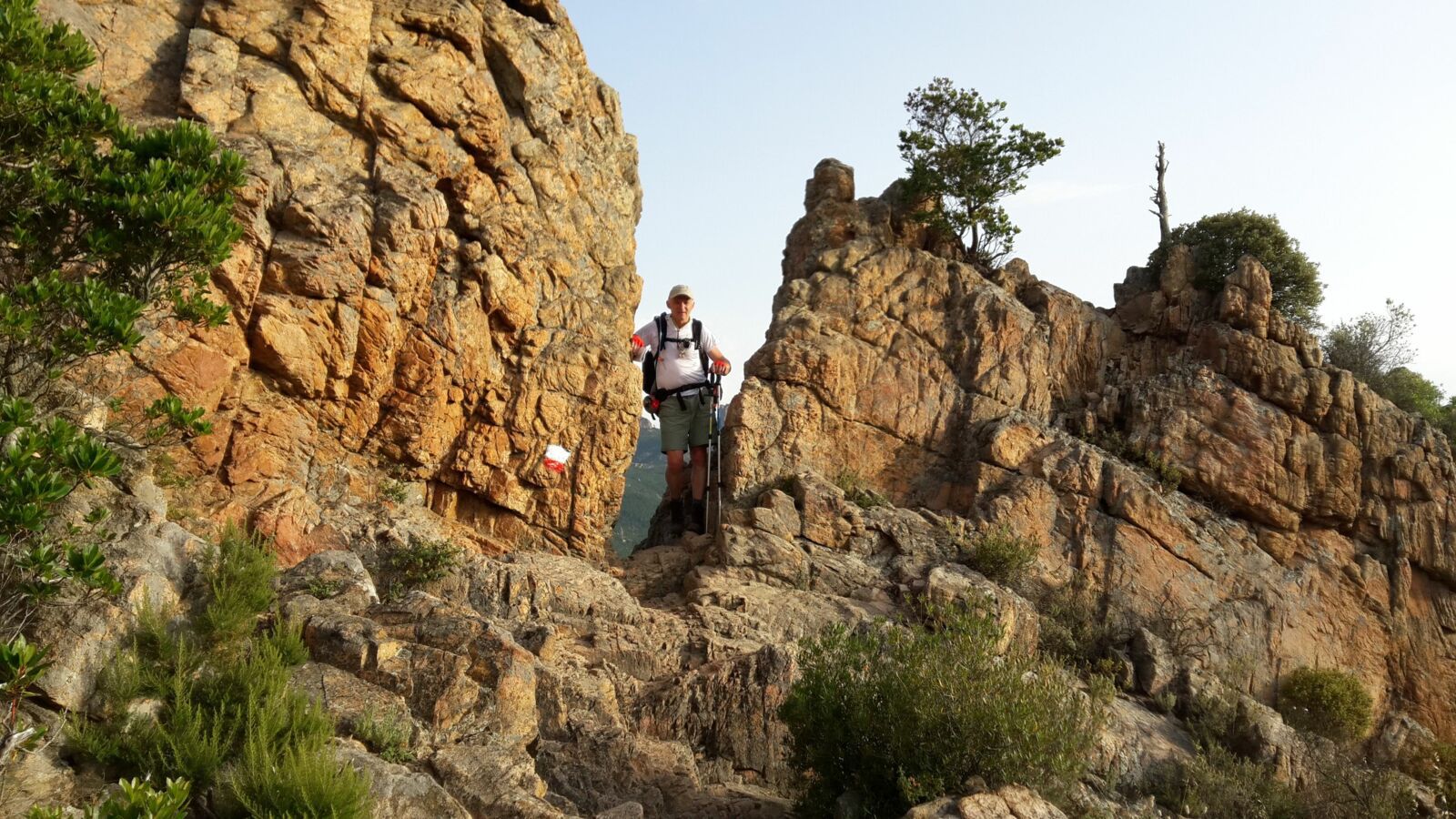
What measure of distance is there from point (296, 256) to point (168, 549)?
4.91m

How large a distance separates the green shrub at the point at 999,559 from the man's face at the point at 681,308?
643 centimetres

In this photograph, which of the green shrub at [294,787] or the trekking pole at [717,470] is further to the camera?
the trekking pole at [717,470]

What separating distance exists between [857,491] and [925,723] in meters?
9.06

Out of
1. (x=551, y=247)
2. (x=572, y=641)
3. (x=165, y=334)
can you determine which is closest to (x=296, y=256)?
(x=165, y=334)

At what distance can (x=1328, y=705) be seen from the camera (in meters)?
16.6

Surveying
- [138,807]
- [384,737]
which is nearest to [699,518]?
[384,737]

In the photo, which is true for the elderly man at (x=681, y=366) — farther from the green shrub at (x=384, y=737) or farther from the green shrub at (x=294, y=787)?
the green shrub at (x=294, y=787)

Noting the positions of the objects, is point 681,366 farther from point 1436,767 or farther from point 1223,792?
point 1436,767

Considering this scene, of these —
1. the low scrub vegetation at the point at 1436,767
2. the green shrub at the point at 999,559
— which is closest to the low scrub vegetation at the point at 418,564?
the green shrub at the point at 999,559

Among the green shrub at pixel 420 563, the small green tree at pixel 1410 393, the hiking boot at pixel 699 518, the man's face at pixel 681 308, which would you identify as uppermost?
the small green tree at pixel 1410 393

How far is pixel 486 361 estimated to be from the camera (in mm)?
14055

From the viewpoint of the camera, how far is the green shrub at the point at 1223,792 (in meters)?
12.7

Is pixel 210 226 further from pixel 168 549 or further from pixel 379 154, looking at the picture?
pixel 379 154

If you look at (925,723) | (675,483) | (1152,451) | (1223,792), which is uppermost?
(1152,451)
